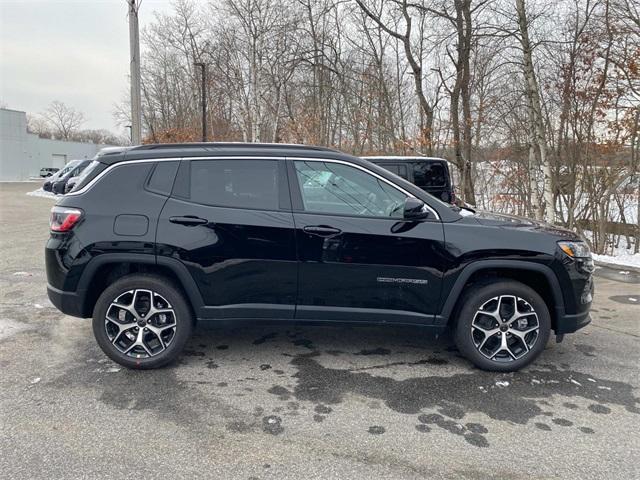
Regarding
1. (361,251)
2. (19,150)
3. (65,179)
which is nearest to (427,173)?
(361,251)

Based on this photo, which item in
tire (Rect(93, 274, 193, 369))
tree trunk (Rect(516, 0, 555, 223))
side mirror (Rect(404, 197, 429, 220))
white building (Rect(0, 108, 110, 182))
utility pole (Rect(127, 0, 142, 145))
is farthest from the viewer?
white building (Rect(0, 108, 110, 182))

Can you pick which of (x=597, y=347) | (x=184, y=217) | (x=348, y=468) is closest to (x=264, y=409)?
(x=348, y=468)

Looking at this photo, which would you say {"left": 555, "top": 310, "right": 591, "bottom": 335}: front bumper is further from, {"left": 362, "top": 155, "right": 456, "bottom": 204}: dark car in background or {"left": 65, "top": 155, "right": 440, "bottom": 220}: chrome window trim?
{"left": 362, "top": 155, "right": 456, "bottom": 204}: dark car in background

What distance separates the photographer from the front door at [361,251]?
3.51 metres

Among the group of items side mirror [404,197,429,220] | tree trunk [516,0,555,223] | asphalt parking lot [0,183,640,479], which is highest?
tree trunk [516,0,555,223]

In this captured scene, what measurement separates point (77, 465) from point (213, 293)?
1.51 m

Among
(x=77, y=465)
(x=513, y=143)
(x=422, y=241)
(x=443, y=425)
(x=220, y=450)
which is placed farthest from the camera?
(x=513, y=143)

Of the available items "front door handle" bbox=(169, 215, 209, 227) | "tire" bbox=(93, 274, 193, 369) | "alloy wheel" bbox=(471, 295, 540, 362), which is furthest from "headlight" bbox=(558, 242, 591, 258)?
"tire" bbox=(93, 274, 193, 369)

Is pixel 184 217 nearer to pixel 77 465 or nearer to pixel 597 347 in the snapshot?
pixel 77 465

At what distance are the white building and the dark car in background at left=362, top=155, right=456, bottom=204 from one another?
194ft

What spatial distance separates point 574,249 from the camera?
3609 millimetres

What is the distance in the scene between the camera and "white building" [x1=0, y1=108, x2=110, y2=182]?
52281 mm

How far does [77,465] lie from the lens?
2.42 metres

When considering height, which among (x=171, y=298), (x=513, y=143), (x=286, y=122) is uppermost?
(x=286, y=122)
